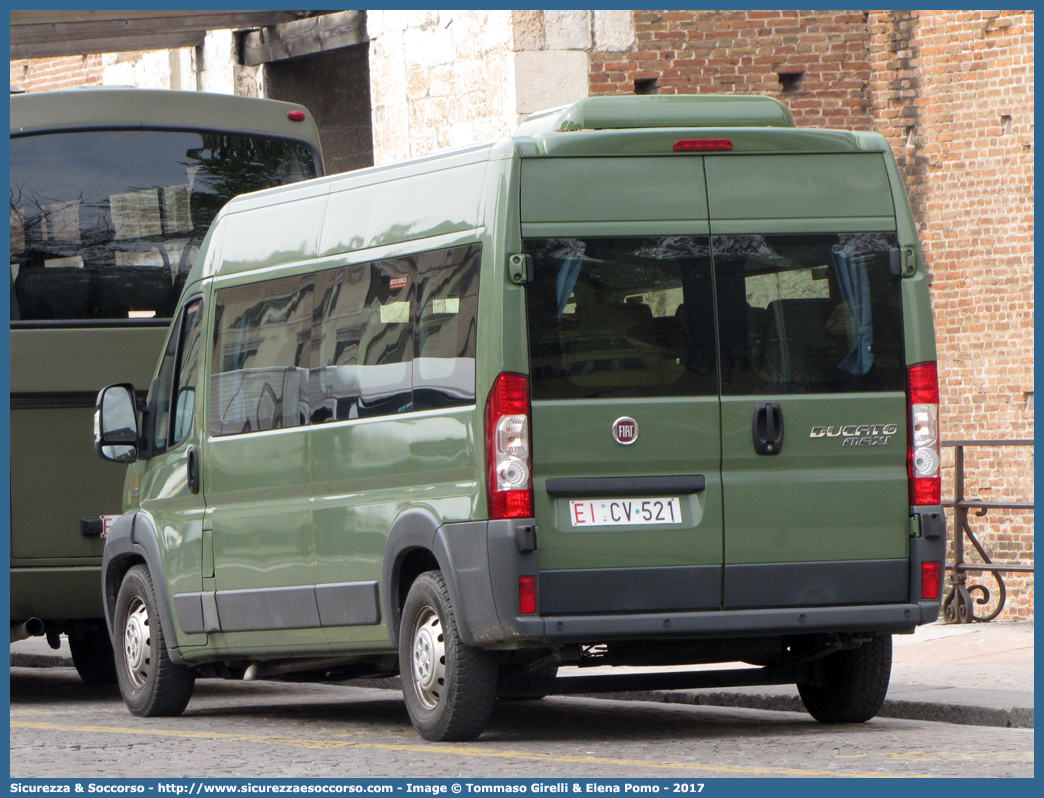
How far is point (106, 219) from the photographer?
444 inches

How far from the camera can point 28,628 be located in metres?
11.3

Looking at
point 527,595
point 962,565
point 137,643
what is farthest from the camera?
point 962,565

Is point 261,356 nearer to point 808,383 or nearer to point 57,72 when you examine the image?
point 808,383

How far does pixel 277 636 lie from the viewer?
902 centimetres

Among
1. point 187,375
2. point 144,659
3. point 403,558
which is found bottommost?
point 144,659

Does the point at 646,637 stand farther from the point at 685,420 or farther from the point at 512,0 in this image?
the point at 512,0

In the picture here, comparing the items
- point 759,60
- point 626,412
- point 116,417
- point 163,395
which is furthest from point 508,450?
point 759,60

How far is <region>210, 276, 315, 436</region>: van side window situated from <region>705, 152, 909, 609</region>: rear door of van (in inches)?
80.1

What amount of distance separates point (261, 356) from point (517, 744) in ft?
7.45

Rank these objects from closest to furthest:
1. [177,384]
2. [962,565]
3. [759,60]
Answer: [177,384] < [962,565] < [759,60]

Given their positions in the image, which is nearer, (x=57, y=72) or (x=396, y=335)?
(x=396, y=335)

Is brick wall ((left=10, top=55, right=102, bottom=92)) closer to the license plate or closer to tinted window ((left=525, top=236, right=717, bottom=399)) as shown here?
tinted window ((left=525, top=236, right=717, bottom=399))

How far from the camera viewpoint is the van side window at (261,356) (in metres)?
8.80

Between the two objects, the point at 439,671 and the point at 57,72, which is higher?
the point at 57,72
